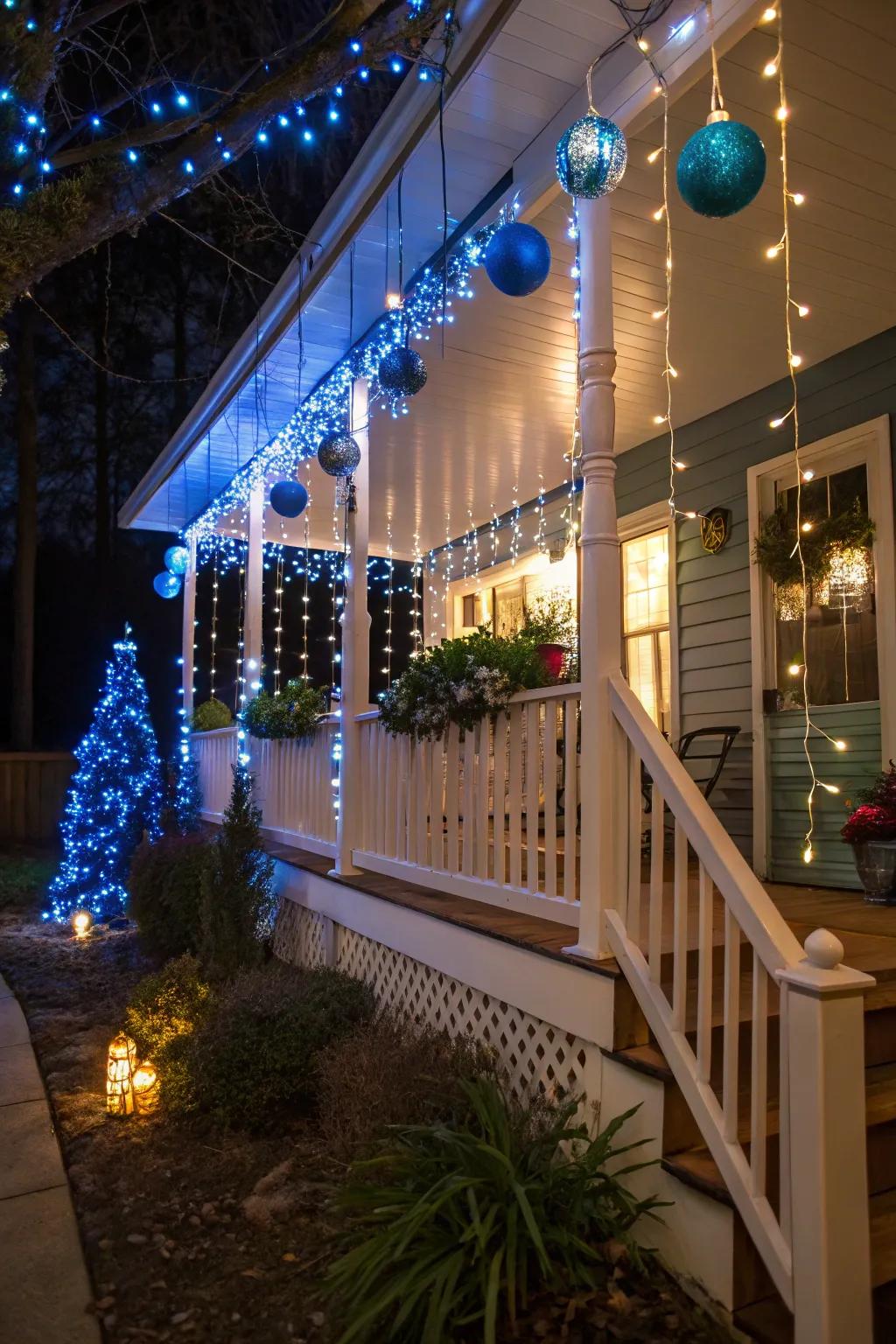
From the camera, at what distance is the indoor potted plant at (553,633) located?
489 cm

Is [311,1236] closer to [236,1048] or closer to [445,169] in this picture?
[236,1048]

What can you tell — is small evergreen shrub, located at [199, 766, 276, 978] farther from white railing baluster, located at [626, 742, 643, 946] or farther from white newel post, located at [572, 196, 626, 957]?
white railing baluster, located at [626, 742, 643, 946]

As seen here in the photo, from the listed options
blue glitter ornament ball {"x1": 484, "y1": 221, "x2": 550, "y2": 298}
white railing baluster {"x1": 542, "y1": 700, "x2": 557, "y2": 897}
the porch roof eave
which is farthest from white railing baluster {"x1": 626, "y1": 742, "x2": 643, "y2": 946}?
the porch roof eave

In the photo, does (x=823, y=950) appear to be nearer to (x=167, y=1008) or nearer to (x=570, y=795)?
(x=570, y=795)

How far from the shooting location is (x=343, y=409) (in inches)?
248

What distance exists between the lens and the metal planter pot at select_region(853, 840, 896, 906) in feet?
14.6

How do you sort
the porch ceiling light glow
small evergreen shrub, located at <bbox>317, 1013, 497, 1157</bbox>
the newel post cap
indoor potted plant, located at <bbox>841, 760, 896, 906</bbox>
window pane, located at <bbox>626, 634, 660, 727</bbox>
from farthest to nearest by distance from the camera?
window pane, located at <bbox>626, 634, 660, 727</bbox> < the porch ceiling light glow < indoor potted plant, located at <bbox>841, 760, 896, 906</bbox> < small evergreen shrub, located at <bbox>317, 1013, 497, 1157</bbox> < the newel post cap

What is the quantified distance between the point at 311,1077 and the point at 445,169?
406 cm

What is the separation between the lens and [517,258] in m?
3.62

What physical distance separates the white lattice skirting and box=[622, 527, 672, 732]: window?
9.73ft

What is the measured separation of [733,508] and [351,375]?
2712 mm

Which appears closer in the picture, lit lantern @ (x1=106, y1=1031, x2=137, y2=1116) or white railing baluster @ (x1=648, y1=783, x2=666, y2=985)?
white railing baluster @ (x1=648, y1=783, x2=666, y2=985)

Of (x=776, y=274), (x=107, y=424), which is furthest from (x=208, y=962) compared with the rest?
(x=107, y=424)

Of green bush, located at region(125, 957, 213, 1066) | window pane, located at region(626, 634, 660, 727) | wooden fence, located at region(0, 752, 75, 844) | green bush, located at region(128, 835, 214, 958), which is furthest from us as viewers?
wooden fence, located at region(0, 752, 75, 844)
